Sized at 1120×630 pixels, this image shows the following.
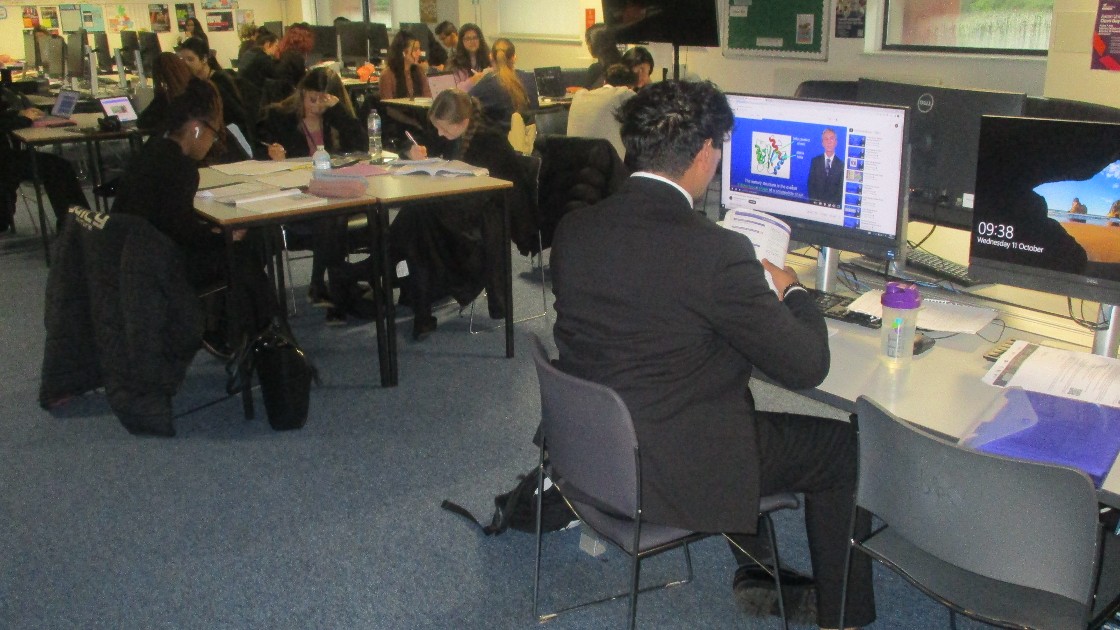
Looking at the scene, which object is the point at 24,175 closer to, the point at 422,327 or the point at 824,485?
the point at 422,327

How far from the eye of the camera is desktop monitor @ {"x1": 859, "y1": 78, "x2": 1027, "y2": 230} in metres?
2.36

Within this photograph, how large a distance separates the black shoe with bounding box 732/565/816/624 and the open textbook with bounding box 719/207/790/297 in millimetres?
750

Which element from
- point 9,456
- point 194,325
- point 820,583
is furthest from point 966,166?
point 9,456

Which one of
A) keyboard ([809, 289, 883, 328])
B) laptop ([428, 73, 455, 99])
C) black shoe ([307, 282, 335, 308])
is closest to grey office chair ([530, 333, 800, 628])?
keyboard ([809, 289, 883, 328])

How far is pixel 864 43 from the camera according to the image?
18.5ft

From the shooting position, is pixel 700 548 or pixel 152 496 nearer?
pixel 700 548

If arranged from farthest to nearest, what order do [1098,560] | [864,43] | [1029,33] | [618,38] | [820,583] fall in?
[618,38]
[864,43]
[1029,33]
[820,583]
[1098,560]

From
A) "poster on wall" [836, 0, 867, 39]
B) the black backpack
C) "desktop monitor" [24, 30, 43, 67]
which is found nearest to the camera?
the black backpack

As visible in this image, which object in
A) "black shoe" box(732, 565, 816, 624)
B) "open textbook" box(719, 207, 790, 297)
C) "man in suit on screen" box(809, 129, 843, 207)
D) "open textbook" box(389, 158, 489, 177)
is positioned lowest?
"black shoe" box(732, 565, 816, 624)

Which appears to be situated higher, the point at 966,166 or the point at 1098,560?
the point at 966,166

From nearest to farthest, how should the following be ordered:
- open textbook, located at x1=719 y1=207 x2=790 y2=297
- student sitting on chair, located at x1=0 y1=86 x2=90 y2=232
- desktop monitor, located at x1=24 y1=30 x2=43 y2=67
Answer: open textbook, located at x1=719 y1=207 x2=790 y2=297
student sitting on chair, located at x1=0 y1=86 x2=90 y2=232
desktop monitor, located at x1=24 y1=30 x2=43 y2=67

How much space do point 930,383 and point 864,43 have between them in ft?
14.3

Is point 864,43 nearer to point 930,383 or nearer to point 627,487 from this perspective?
point 930,383

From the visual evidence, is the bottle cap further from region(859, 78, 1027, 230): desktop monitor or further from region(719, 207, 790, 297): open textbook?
region(859, 78, 1027, 230): desktop monitor
